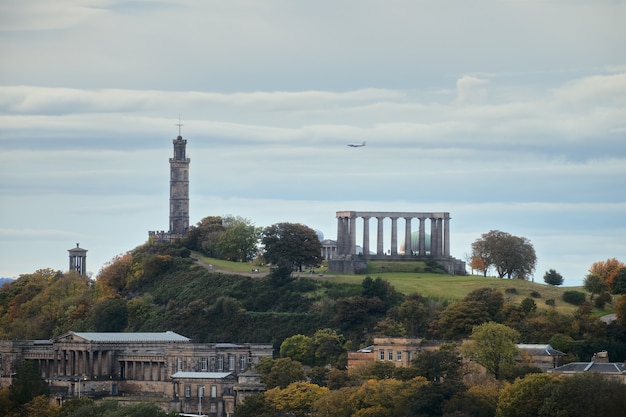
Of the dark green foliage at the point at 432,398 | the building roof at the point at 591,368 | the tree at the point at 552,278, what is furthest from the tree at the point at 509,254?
the dark green foliage at the point at 432,398

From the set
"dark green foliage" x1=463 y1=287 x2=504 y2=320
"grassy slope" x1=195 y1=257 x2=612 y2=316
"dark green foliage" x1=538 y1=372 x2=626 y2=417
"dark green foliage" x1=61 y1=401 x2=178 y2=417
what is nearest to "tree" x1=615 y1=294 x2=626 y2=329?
"grassy slope" x1=195 y1=257 x2=612 y2=316

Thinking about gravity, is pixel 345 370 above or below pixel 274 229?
below

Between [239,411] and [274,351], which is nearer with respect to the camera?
[239,411]

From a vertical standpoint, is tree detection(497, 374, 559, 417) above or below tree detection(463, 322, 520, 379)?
below

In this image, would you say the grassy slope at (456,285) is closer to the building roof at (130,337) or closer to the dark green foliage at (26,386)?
the building roof at (130,337)

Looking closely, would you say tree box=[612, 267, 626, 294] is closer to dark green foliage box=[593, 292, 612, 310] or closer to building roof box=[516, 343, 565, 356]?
dark green foliage box=[593, 292, 612, 310]

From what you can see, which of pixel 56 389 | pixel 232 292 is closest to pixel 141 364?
pixel 56 389

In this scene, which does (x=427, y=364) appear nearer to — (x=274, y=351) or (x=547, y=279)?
(x=274, y=351)
